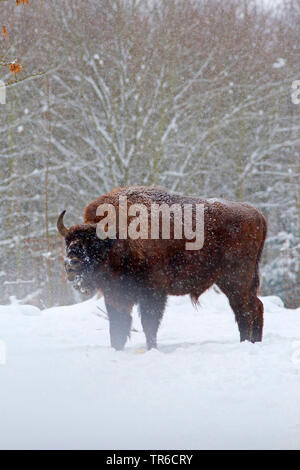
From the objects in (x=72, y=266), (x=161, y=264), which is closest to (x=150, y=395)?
(x=72, y=266)

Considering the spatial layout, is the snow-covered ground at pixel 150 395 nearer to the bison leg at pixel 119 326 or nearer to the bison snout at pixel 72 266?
the bison leg at pixel 119 326

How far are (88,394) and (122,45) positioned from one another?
11.2 m

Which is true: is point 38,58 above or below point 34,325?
above

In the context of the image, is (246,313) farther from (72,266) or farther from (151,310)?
(72,266)

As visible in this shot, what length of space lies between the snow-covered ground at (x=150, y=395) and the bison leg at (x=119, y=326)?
21 cm

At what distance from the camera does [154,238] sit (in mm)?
6309

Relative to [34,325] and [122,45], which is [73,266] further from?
[122,45]

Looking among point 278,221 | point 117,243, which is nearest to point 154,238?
point 117,243

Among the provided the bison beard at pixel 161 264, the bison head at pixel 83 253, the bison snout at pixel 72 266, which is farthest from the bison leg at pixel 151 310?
the bison snout at pixel 72 266

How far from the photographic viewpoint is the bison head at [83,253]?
5965 mm

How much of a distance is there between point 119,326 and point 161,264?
85 centimetres

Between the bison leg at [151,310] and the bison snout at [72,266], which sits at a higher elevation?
the bison snout at [72,266]

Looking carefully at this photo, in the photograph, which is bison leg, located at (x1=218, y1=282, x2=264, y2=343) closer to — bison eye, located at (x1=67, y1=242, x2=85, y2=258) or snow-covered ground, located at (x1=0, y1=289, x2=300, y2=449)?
snow-covered ground, located at (x1=0, y1=289, x2=300, y2=449)

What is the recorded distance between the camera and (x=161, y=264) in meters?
6.30
